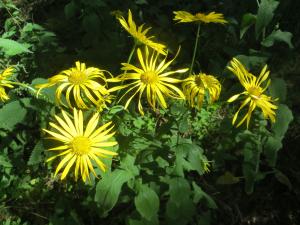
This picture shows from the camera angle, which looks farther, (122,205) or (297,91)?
(297,91)

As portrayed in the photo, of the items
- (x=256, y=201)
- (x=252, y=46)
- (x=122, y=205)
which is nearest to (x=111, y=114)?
(x=122, y=205)

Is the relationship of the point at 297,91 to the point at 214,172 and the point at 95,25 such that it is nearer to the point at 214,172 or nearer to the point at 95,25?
the point at 214,172

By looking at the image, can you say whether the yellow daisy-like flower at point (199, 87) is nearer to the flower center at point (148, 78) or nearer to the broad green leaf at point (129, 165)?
the flower center at point (148, 78)

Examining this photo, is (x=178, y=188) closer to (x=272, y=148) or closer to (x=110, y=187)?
(x=110, y=187)

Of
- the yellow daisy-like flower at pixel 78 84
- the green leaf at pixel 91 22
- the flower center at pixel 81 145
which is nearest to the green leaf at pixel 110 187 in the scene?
the flower center at pixel 81 145

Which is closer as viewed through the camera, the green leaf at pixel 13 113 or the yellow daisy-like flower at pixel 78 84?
the yellow daisy-like flower at pixel 78 84

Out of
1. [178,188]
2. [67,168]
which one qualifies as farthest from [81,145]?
[178,188]

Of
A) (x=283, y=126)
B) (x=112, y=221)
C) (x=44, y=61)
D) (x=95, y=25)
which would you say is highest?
(x=95, y=25)
